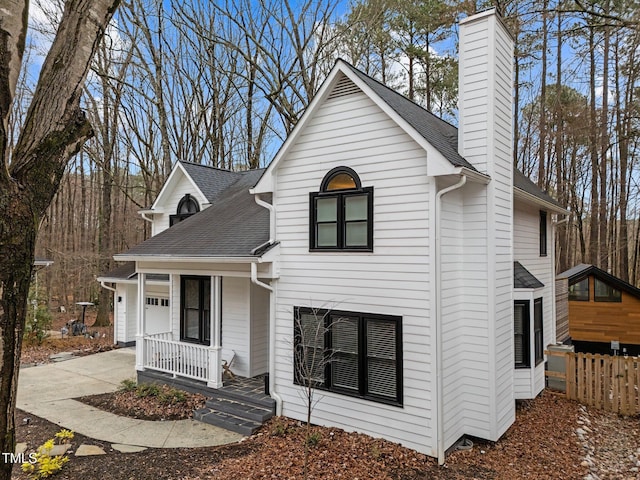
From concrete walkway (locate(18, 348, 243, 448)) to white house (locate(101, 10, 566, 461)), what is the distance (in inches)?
58.6

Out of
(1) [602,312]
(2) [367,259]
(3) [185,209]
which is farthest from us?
(1) [602,312]

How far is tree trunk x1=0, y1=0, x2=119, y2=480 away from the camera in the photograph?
3.24 m

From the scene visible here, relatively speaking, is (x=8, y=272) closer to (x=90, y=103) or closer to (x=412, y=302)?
(x=412, y=302)

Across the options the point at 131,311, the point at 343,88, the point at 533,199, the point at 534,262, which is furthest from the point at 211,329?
the point at 534,262

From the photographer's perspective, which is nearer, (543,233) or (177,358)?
(177,358)

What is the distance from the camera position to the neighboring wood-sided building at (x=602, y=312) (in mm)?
13336

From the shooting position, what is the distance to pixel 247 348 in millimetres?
9938

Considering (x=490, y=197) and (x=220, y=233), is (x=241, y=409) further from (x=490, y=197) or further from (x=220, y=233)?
(x=490, y=197)

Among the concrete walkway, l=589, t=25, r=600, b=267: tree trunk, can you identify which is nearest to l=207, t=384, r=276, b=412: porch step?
the concrete walkway

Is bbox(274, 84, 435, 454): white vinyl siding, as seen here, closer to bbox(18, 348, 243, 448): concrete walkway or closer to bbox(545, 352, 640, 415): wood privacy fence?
bbox(18, 348, 243, 448): concrete walkway

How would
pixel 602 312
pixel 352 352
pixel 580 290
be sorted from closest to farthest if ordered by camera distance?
pixel 352 352
pixel 602 312
pixel 580 290

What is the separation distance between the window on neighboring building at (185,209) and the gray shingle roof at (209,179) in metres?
0.54

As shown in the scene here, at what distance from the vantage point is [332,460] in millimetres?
6262

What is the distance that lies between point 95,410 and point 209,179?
24.5 ft
